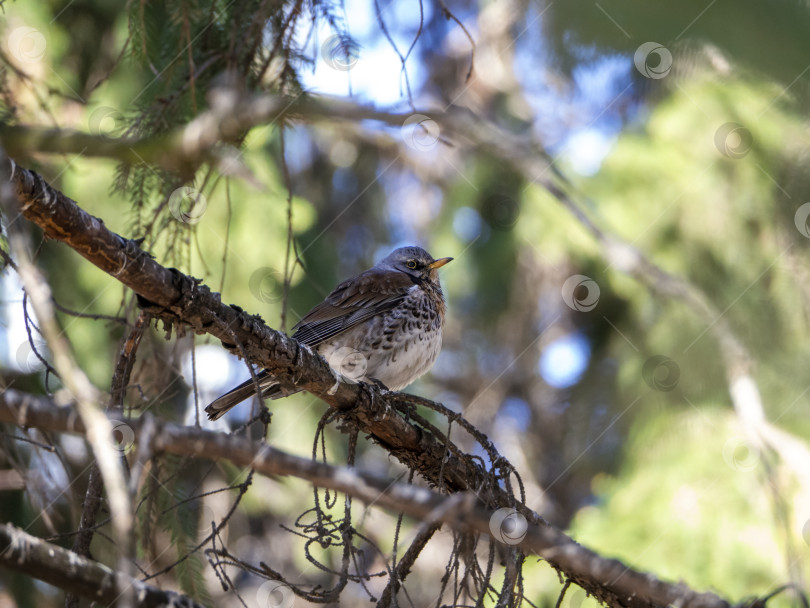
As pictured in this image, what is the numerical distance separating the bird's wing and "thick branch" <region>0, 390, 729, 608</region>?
314 centimetres

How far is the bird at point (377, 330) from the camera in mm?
4559

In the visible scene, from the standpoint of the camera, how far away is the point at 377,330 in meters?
4.61

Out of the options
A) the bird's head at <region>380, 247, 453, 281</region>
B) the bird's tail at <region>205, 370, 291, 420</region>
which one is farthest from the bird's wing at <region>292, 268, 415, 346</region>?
the bird's tail at <region>205, 370, 291, 420</region>

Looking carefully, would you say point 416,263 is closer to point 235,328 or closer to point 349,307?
point 349,307

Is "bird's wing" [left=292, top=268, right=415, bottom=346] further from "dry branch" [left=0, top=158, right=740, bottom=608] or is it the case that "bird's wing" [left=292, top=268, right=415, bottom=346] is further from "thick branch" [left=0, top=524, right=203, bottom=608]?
"thick branch" [left=0, top=524, right=203, bottom=608]

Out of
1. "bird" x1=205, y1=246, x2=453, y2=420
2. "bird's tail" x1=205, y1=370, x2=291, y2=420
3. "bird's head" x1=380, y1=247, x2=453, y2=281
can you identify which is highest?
"bird's head" x1=380, y1=247, x2=453, y2=281

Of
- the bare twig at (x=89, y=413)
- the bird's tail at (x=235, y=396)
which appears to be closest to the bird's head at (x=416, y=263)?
the bird's tail at (x=235, y=396)

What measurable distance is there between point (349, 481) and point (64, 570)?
0.64 metres

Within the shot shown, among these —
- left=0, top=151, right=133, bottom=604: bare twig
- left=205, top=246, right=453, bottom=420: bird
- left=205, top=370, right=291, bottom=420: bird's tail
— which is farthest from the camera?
left=205, top=246, right=453, bottom=420: bird

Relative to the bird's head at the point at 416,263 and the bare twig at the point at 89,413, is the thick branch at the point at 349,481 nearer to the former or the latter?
the bare twig at the point at 89,413

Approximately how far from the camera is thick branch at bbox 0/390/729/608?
133cm

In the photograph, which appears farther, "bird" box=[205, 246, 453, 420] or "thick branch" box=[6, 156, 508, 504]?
"bird" box=[205, 246, 453, 420]

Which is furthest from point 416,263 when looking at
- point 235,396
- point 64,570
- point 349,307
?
point 64,570

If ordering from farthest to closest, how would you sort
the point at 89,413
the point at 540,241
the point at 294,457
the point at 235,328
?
the point at 540,241 < the point at 235,328 < the point at 294,457 < the point at 89,413
